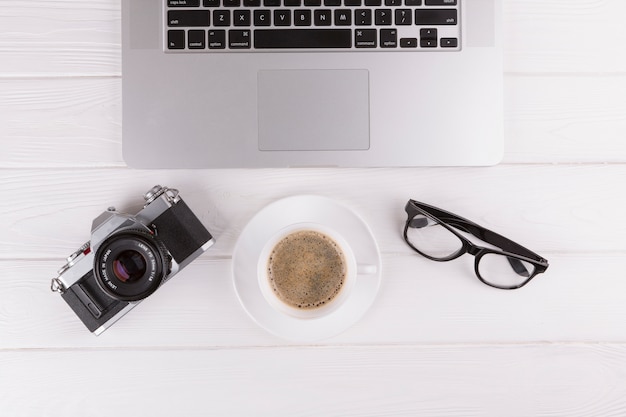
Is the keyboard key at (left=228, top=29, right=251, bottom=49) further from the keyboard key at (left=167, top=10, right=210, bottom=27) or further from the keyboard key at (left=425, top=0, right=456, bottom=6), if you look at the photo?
the keyboard key at (left=425, top=0, right=456, bottom=6)

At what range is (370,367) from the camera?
0.74m

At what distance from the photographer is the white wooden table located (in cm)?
74

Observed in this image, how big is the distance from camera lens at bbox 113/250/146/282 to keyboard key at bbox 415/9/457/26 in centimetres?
52

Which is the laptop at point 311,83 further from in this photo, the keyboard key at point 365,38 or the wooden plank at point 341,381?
the wooden plank at point 341,381

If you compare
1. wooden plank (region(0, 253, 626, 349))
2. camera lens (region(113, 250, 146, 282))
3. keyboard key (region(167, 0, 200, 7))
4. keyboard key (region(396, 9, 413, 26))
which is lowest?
wooden plank (region(0, 253, 626, 349))

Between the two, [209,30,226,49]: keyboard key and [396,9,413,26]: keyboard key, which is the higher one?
[396,9,413,26]: keyboard key

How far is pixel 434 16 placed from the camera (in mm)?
671

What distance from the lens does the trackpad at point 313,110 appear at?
683 mm

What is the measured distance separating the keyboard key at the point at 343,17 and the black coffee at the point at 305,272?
0.31 m

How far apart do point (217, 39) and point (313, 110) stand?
0.17 m

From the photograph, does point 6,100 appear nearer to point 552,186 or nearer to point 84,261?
point 84,261

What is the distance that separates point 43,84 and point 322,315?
1.85 feet

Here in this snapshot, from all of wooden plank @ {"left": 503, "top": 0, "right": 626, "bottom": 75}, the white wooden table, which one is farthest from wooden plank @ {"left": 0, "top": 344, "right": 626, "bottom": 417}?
wooden plank @ {"left": 503, "top": 0, "right": 626, "bottom": 75}

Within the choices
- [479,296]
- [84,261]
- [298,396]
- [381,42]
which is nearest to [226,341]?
[298,396]
